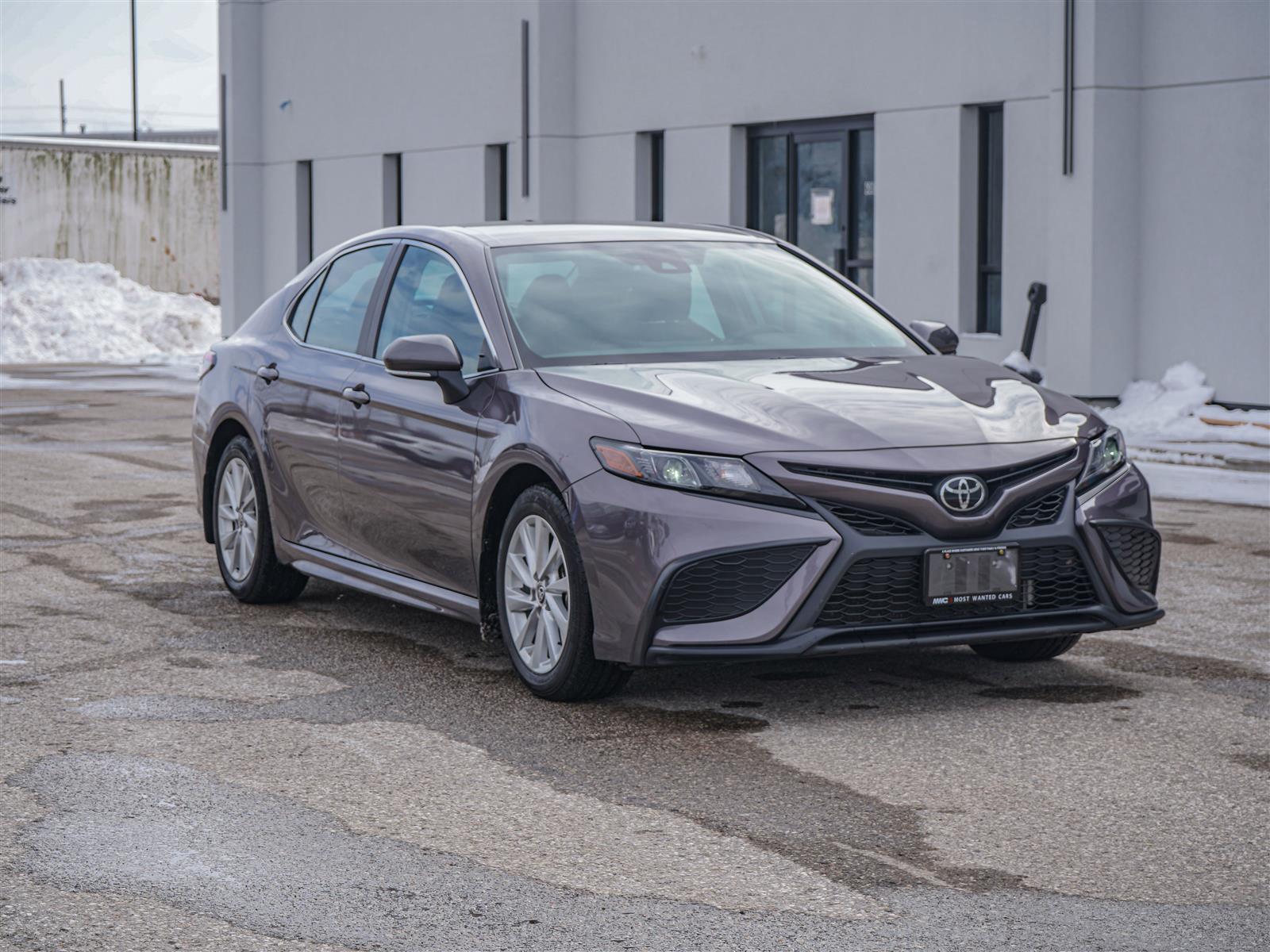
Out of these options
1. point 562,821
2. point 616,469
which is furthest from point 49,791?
point 616,469

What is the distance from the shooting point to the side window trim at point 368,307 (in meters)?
7.67

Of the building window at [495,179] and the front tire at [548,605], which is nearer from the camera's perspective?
the front tire at [548,605]

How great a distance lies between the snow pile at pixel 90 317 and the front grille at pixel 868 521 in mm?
26407

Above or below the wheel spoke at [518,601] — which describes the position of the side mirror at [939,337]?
above

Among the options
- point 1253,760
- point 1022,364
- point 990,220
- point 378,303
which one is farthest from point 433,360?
point 990,220

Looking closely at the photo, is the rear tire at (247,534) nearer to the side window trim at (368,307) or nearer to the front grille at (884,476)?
the side window trim at (368,307)

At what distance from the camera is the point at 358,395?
7.36 meters

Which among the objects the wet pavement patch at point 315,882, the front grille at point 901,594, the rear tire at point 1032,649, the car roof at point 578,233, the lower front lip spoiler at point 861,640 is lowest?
the wet pavement patch at point 315,882

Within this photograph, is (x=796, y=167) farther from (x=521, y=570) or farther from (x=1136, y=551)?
(x=521, y=570)

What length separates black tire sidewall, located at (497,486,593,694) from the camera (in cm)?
606

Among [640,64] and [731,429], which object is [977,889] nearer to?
[731,429]

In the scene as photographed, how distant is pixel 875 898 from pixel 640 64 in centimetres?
1936

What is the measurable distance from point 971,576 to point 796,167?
50.6 ft

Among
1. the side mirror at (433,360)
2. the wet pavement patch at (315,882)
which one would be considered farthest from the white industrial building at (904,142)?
the wet pavement patch at (315,882)
